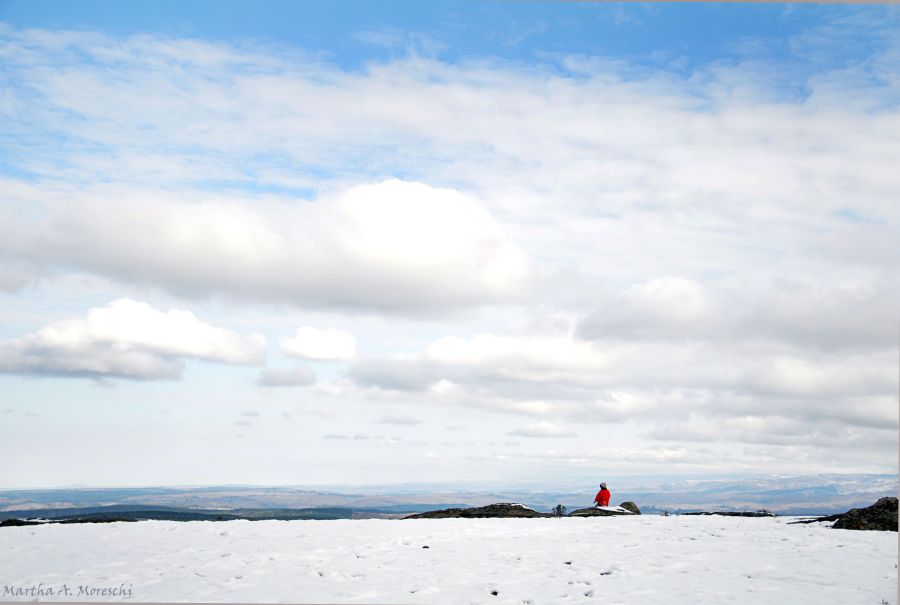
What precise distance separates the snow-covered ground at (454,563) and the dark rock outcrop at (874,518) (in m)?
1.07

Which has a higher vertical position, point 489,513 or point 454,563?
point 489,513

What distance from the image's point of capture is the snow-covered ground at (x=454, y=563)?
47.6 feet

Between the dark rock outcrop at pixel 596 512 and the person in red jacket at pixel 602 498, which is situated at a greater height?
the person in red jacket at pixel 602 498

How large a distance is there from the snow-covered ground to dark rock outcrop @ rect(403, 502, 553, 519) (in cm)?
447

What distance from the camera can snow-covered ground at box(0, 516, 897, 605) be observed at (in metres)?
14.5

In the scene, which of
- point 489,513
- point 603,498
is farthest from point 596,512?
point 489,513

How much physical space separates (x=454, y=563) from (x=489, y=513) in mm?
11287

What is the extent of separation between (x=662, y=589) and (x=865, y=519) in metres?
11.8

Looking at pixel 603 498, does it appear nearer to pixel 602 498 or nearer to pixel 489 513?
pixel 602 498

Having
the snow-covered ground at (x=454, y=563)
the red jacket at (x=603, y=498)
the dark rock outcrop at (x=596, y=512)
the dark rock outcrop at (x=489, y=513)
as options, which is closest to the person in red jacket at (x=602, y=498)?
the red jacket at (x=603, y=498)

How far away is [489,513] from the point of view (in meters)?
28.2

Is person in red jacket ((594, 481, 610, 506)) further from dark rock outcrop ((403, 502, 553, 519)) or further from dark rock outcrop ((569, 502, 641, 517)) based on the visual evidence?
dark rock outcrop ((403, 502, 553, 519))

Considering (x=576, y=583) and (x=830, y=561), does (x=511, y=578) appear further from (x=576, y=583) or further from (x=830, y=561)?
(x=830, y=561)

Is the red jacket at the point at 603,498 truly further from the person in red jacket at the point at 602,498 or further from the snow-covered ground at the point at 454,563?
the snow-covered ground at the point at 454,563
